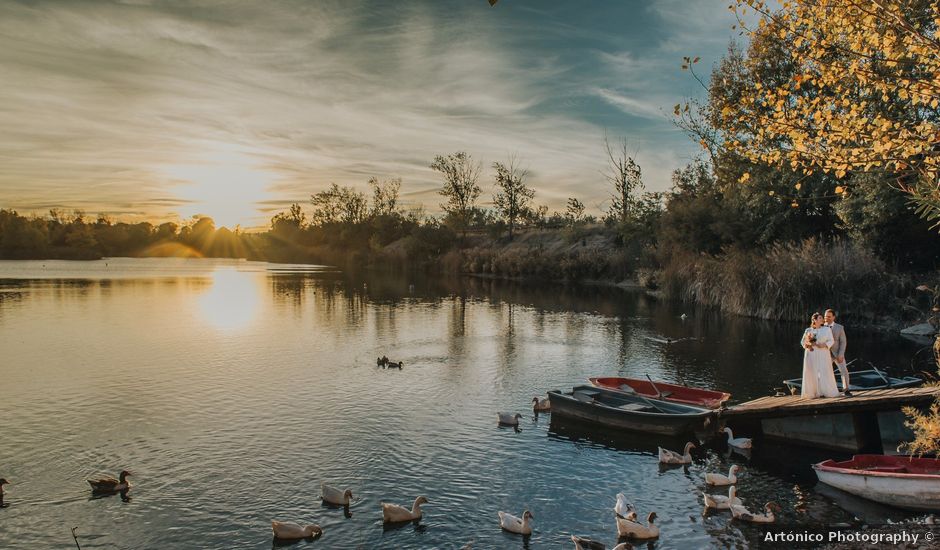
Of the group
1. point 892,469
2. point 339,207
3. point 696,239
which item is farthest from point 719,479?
point 339,207

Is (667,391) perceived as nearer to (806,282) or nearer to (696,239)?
(806,282)

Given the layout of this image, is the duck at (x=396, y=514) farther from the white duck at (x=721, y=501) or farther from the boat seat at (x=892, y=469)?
the boat seat at (x=892, y=469)

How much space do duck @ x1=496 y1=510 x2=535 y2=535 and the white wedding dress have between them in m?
10.8

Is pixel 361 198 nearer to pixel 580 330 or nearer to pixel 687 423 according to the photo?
pixel 580 330

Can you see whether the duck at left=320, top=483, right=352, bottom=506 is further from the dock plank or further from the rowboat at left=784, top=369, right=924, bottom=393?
the rowboat at left=784, top=369, right=924, bottom=393

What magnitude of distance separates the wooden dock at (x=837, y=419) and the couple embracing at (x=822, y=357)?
51 cm

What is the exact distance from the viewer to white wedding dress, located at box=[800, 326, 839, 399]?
1834cm

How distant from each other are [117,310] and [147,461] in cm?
3759

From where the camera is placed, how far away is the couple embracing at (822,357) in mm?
18328

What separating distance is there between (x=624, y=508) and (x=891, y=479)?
632 centimetres

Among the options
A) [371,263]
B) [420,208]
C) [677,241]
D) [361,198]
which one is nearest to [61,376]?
[677,241]

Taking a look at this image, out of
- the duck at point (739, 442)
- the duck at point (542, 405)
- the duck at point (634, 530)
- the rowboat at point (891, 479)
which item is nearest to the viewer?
the duck at point (634, 530)

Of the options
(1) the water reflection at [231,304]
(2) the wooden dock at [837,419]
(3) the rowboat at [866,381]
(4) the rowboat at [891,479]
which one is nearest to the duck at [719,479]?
(4) the rowboat at [891,479]

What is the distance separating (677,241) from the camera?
6000 centimetres
